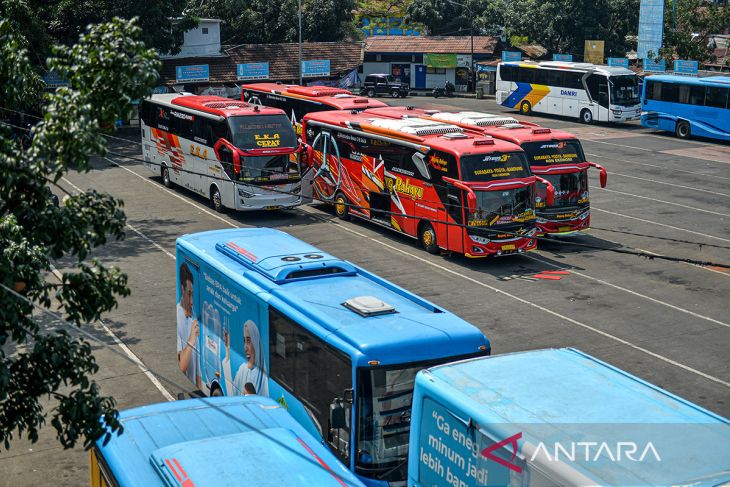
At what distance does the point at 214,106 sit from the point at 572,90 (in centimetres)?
2772

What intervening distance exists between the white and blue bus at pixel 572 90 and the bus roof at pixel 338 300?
38.0 m

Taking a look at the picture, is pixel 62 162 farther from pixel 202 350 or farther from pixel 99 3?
pixel 99 3

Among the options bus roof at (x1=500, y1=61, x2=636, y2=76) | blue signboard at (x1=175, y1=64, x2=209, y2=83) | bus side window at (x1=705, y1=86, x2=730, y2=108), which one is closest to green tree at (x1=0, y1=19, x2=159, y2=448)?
bus side window at (x1=705, y1=86, x2=730, y2=108)

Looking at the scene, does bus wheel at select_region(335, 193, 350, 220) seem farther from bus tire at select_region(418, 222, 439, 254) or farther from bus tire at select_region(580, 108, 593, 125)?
bus tire at select_region(580, 108, 593, 125)

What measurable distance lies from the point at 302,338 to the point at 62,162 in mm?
4514

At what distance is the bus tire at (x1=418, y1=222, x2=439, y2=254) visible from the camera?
23.7 metres

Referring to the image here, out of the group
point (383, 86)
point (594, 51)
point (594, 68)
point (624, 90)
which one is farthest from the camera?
point (594, 51)

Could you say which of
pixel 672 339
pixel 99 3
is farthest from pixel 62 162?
pixel 99 3

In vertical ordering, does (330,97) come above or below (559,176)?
above

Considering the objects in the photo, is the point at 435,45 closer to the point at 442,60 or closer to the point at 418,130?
the point at 442,60

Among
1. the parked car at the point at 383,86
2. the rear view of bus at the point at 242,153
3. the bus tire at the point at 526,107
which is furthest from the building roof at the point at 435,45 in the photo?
the rear view of bus at the point at 242,153

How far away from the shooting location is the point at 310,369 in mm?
10586

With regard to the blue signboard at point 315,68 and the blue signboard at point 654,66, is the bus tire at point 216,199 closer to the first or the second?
the blue signboard at point 315,68

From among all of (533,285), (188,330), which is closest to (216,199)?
(533,285)
